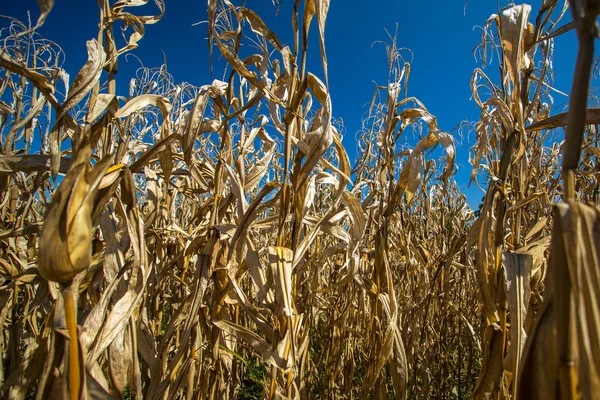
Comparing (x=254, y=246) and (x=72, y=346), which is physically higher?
(x=254, y=246)

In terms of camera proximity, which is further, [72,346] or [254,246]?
[254,246]

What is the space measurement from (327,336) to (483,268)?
4.87 ft

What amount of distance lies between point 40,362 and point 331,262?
1833mm

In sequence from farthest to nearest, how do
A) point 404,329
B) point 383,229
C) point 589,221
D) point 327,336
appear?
point 327,336, point 404,329, point 383,229, point 589,221

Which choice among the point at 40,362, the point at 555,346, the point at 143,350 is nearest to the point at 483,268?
the point at 555,346

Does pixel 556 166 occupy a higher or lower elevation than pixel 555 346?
higher

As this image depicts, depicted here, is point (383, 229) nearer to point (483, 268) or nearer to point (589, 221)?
point (483, 268)

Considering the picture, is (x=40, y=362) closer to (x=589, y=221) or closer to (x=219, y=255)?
(x=219, y=255)

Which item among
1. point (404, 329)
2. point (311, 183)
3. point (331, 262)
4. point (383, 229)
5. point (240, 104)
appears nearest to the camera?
point (311, 183)

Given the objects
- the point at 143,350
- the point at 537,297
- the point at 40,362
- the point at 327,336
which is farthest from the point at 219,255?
the point at 327,336

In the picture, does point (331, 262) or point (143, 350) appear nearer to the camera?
point (143, 350)

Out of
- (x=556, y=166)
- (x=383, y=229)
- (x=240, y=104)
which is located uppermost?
(x=556, y=166)

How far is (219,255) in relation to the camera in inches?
43.2

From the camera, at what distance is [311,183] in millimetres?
1024
